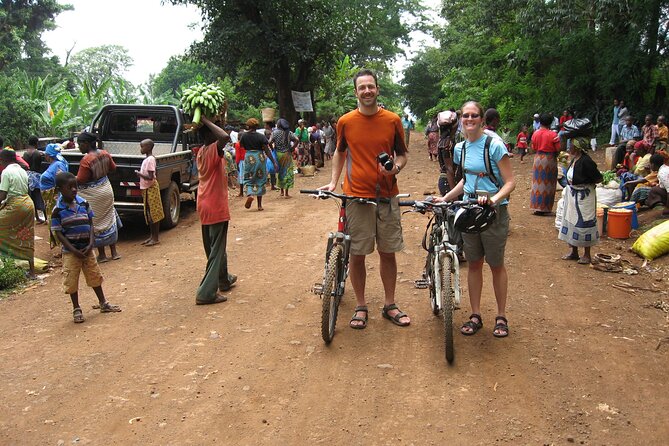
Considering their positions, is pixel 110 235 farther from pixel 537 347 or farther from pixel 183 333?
pixel 537 347

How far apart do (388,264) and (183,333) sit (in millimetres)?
1944

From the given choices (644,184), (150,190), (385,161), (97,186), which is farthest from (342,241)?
(644,184)

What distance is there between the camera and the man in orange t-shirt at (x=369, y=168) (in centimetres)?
488

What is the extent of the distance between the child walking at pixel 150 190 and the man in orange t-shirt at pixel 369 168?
15.8 ft

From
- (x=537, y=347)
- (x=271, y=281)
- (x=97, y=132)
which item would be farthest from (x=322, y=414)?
(x=97, y=132)

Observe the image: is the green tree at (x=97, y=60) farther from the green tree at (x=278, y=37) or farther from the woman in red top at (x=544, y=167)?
the woman in red top at (x=544, y=167)

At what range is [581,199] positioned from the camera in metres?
7.04

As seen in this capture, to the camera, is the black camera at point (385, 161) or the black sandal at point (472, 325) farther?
the black sandal at point (472, 325)

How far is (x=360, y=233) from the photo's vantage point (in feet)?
16.4

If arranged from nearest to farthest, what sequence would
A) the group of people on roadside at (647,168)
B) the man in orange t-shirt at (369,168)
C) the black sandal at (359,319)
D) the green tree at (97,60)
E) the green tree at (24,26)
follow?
the man in orange t-shirt at (369,168) → the black sandal at (359,319) → the group of people on roadside at (647,168) → the green tree at (24,26) → the green tree at (97,60)

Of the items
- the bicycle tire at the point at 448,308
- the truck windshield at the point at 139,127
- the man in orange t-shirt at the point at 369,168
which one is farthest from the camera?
the truck windshield at the point at 139,127

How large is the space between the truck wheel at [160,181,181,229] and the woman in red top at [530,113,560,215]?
6138mm

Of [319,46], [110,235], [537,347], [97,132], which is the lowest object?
[537,347]

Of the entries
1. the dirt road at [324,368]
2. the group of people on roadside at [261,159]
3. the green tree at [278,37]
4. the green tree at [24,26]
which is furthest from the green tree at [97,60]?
the dirt road at [324,368]
